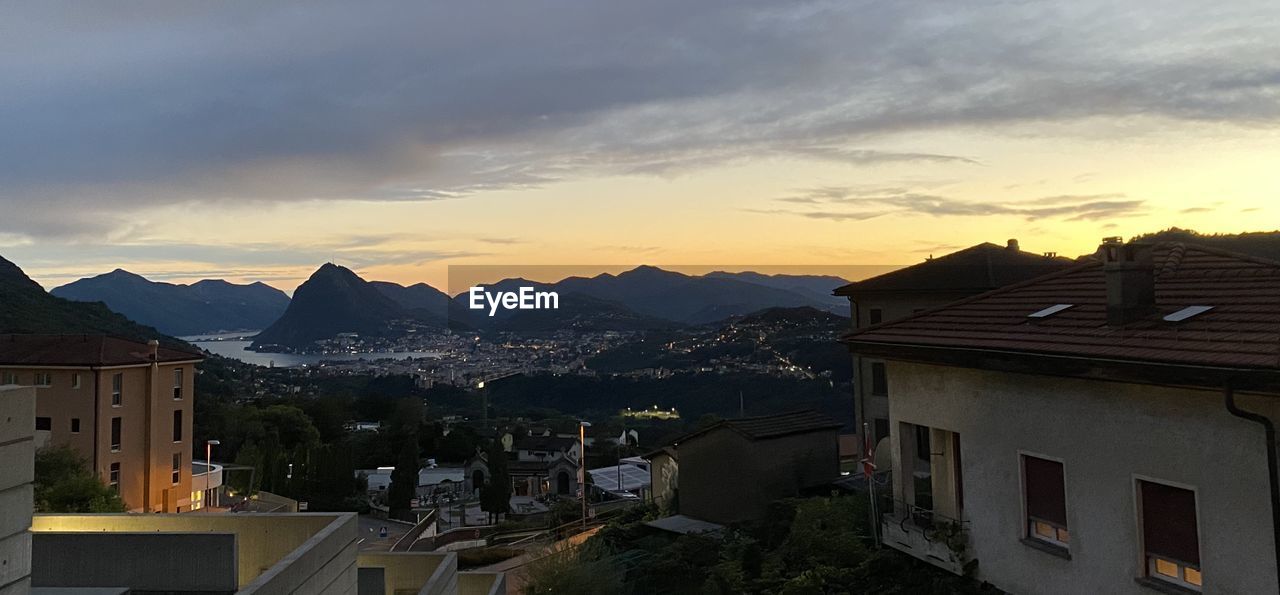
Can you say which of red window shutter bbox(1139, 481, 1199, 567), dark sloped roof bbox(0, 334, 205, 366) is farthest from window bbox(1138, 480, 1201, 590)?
dark sloped roof bbox(0, 334, 205, 366)

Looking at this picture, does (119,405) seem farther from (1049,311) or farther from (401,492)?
(1049,311)

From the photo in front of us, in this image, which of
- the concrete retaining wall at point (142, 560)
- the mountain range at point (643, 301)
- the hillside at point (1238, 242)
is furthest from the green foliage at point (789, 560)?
the mountain range at point (643, 301)

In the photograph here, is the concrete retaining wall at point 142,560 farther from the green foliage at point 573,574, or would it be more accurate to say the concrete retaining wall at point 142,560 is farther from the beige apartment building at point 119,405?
the beige apartment building at point 119,405

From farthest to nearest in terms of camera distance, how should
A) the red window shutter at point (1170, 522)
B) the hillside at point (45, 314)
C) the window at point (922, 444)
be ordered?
1. the hillside at point (45, 314)
2. the window at point (922, 444)
3. the red window shutter at point (1170, 522)

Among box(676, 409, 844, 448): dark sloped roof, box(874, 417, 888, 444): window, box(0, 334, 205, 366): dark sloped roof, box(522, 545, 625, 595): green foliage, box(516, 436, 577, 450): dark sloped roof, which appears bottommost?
box(516, 436, 577, 450): dark sloped roof

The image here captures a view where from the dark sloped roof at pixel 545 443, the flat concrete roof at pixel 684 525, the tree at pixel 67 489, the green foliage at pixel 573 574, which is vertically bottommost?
the dark sloped roof at pixel 545 443

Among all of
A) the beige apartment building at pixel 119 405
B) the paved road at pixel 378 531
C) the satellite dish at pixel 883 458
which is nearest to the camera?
the satellite dish at pixel 883 458

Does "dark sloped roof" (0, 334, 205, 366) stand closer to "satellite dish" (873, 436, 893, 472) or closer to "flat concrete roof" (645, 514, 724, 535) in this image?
"flat concrete roof" (645, 514, 724, 535)
